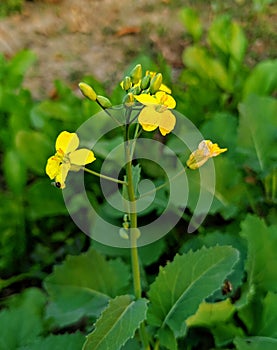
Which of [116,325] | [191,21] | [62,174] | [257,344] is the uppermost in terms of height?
[191,21]

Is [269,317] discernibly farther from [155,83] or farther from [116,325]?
[155,83]

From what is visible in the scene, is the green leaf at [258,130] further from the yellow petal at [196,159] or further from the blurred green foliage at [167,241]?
the yellow petal at [196,159]

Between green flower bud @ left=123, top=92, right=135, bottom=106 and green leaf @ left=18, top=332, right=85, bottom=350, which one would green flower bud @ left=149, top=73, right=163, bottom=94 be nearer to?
green flower bud @ left=123, top=92, right=135, bottom=106

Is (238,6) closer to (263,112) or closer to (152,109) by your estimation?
(263,112)

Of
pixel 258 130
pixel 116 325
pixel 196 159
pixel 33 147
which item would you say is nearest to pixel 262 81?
pixel 258 130

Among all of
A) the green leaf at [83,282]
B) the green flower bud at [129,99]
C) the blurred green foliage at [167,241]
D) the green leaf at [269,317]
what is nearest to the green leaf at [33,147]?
the blurred green foliage at [167,241]

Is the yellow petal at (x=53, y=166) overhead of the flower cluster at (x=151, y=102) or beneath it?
beneath
